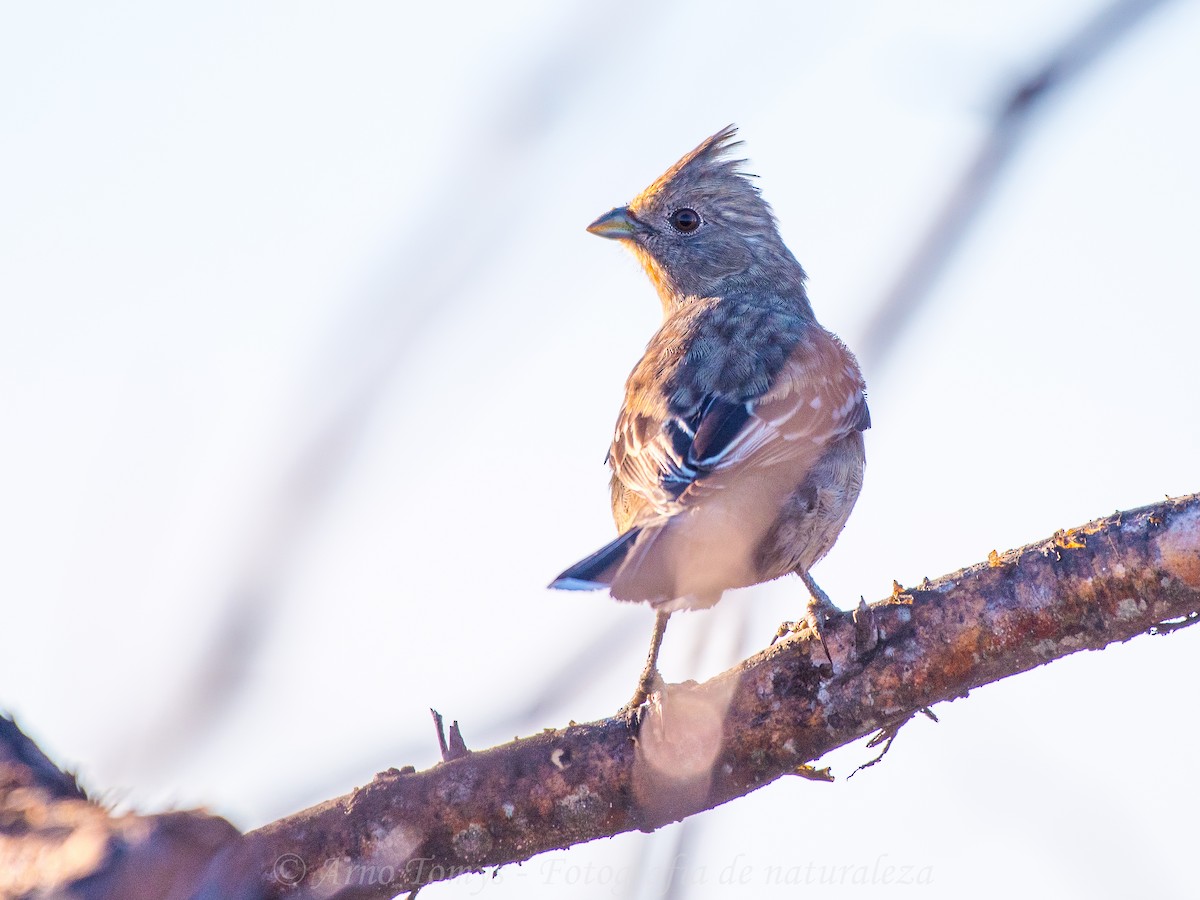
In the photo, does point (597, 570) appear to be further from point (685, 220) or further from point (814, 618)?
point (685, 220)

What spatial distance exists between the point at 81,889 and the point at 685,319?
14.7ft

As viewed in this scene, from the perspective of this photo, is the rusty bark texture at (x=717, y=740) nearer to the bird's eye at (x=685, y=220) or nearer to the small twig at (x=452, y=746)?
the small twig at (x=452, y=746)

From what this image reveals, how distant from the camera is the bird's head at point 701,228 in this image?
7.53m

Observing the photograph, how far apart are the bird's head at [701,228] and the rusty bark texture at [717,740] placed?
3.64 m

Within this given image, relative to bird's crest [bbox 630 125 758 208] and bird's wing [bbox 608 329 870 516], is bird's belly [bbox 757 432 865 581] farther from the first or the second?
bird's crest [bbox 630 125 758 208]

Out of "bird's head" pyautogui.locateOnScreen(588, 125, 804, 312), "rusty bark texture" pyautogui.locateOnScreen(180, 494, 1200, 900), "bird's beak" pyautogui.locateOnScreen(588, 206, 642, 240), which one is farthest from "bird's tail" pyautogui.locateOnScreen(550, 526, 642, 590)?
"bird's beak" pyautogui.locateOnScreen(588, 206, 642, 240)

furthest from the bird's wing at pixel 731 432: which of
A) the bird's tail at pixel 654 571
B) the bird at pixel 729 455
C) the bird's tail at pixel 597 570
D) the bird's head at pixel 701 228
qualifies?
the bird's head at pixel 701 228

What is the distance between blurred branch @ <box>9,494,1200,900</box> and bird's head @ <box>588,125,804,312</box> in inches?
143

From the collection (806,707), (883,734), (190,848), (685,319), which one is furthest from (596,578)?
(685,319)

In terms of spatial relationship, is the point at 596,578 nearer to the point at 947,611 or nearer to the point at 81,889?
the point at 947,611

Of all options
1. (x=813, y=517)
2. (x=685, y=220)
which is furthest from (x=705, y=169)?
(x=813, y=517)

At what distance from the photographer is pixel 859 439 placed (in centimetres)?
582

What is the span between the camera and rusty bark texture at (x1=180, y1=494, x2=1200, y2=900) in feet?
13.1

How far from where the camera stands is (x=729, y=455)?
472cm
